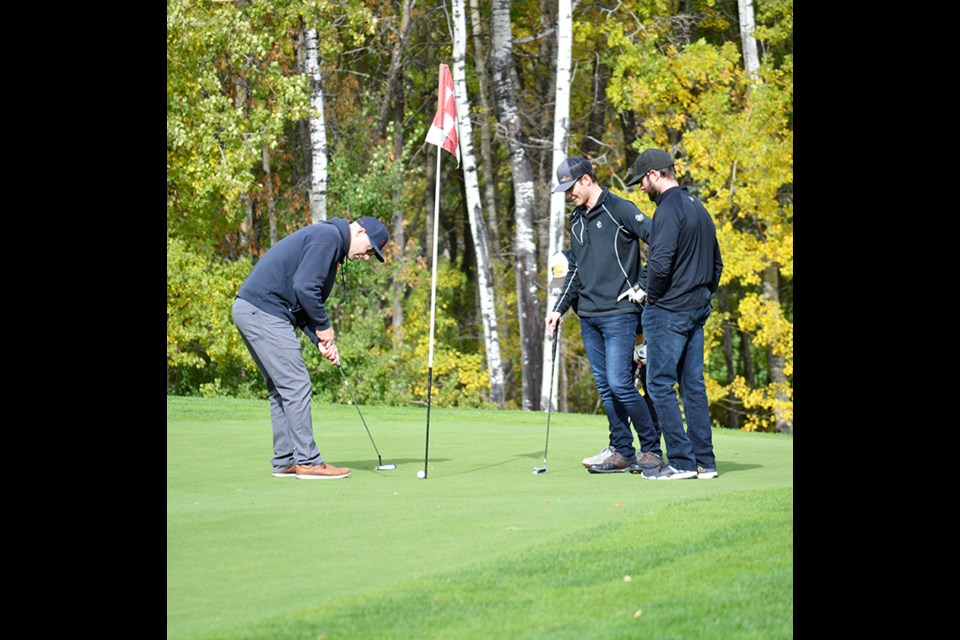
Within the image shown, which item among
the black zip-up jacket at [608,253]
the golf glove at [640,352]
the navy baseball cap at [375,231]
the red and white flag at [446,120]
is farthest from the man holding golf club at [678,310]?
the red and white flag at [446,120]

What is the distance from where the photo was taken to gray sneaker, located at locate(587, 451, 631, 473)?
9438 millimetres

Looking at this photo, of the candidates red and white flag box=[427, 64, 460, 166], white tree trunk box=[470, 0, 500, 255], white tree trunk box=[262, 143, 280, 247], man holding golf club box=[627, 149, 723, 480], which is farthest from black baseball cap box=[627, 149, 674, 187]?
white tree trunk box=[262, 143, 280, 247]

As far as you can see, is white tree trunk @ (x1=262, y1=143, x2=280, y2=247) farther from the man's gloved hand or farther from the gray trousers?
the man's gloved hand

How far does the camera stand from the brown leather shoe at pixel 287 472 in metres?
9.13

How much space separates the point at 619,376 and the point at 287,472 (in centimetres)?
254

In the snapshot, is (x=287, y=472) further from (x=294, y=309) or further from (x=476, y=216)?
(x=476, y=216)

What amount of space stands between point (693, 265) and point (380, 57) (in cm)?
2692

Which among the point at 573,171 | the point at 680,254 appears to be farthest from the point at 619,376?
the point at 573,171

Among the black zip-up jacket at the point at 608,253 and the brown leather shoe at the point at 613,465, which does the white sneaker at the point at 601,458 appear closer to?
the brown leather shoe at the point at 613,465

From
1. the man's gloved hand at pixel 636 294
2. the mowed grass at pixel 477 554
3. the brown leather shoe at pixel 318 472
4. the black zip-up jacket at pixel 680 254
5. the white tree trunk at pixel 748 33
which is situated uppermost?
the white tree trunk at pixel 748 33

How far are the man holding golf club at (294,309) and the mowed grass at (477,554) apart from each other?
0.32 meters

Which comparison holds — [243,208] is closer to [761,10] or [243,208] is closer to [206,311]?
[206,311]

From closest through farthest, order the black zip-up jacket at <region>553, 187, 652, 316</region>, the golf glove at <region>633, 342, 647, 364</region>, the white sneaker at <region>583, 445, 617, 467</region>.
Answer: the black zip-up jacket at <region>553, 187, 652, 316</region>
the white sneaker at <region>583, 445, 617, 467</region>
the golf glove at <region>633, 342, 647, 364</region>

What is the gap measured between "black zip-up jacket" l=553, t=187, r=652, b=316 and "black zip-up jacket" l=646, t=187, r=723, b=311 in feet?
1.38
